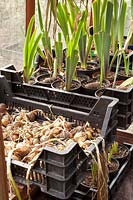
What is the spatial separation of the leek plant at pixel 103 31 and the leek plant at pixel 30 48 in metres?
0.22

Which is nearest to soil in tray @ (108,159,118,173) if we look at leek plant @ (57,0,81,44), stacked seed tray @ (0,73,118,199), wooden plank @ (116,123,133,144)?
wooden plank @ (116,123,133,144)

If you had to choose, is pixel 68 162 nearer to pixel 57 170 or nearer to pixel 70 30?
pixel 57 170

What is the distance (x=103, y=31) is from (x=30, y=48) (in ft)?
0.88

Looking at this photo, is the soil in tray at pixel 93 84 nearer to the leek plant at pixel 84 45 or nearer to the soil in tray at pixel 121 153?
the leek plant at pixel 84 45

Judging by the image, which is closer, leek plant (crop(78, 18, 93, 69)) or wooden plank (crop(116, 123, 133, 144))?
leek plant (crop(78, 18, 93, 69))

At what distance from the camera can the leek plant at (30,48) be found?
3.98 feet

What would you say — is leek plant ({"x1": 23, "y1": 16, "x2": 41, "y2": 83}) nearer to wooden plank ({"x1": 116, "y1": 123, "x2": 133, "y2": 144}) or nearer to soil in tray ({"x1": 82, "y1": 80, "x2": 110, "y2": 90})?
soil in tray ({"x1": 82, "y1": 80, "x2": 110, "y2": 90})

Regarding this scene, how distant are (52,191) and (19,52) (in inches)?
34.4

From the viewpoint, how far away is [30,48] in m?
1.22

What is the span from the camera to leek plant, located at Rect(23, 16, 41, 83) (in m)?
1.21

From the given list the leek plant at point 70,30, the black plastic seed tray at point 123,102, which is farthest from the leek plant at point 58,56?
the black plastic seed tray at point 123,102

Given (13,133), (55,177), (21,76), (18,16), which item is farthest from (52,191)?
(18,16)

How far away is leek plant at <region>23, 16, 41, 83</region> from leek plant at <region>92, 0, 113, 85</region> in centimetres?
22

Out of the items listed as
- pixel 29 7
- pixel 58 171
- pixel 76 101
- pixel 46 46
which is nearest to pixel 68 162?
pixel 58 171
